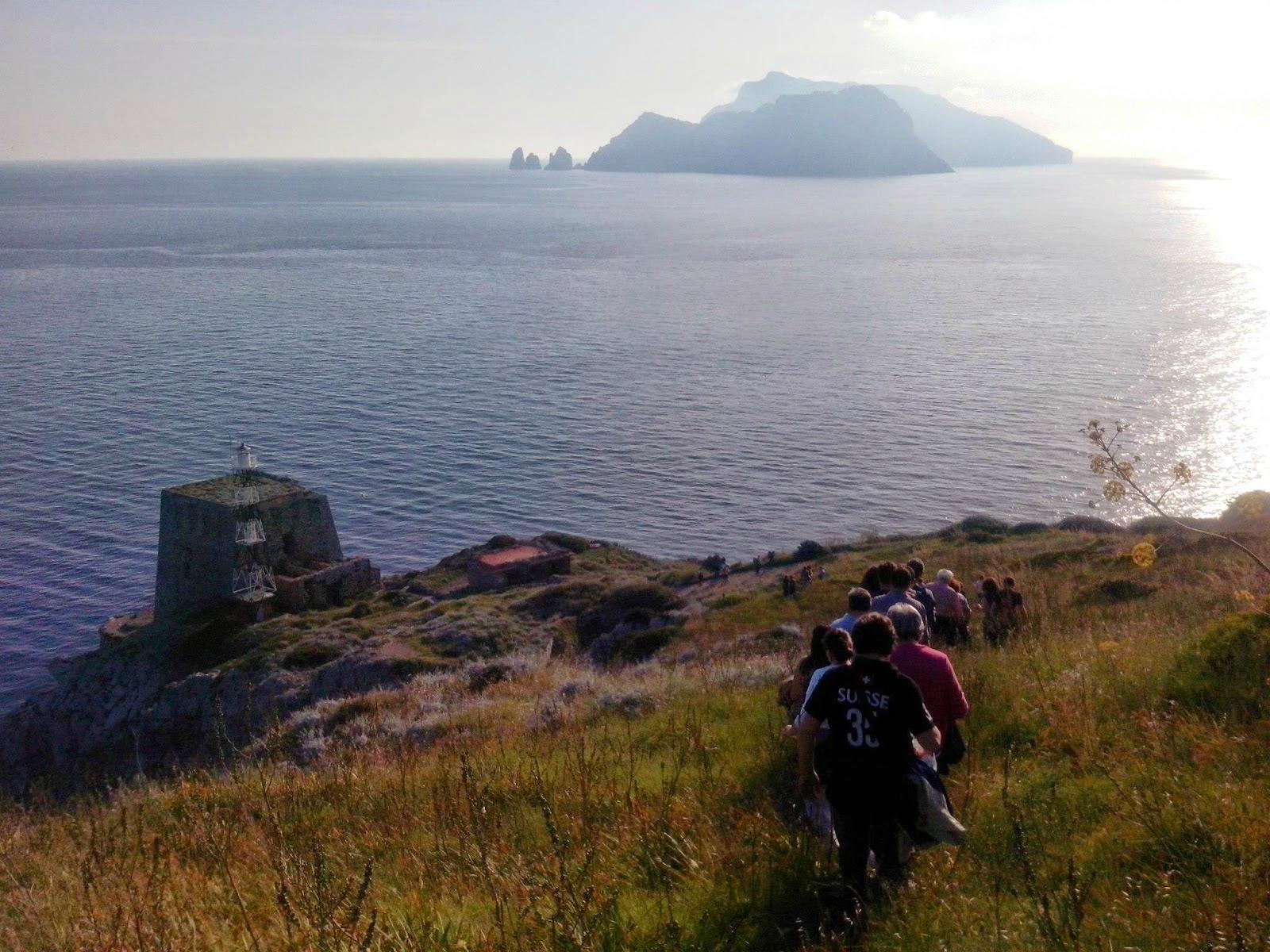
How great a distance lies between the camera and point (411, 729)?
12695 mm

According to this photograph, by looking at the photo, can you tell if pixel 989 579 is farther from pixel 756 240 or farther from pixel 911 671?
pixel 756 240

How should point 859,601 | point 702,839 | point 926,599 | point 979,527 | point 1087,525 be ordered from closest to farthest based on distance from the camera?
point 702,839, point 859,601, point 926,599, point 1087,525, point 979,527

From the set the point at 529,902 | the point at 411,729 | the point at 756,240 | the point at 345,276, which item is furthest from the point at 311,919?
the point at 756,240

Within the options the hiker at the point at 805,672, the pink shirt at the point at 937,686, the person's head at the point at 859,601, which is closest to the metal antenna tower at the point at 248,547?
the hiker at the point at 805,672

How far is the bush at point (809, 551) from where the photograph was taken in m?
35.9

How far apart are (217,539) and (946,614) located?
2796 centimetres

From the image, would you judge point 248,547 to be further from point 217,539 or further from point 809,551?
point 809,551

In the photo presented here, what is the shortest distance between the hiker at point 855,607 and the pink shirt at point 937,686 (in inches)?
24.2

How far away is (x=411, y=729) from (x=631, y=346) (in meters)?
61.1

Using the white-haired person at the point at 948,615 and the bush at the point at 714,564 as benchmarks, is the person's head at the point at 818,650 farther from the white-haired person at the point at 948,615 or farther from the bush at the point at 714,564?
the bush at the point at 714,564

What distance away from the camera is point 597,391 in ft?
206

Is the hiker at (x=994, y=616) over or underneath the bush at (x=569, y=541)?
over

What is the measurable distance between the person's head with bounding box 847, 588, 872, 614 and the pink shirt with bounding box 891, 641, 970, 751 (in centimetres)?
66

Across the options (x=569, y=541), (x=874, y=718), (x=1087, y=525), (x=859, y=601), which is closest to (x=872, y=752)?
(x=874, y=718)
